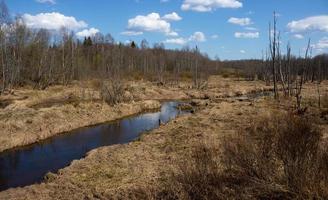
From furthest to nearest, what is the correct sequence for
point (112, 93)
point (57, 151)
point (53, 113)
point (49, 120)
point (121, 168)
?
1. point (112, 93)
2. point (53, 113)
3. point (49, 120)
4. point (57, 151)
5. point (121, 168)

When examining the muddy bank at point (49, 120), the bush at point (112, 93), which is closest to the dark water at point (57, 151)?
the muddy bank at point (49, 120)

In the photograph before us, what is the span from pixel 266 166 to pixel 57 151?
49.4 feet

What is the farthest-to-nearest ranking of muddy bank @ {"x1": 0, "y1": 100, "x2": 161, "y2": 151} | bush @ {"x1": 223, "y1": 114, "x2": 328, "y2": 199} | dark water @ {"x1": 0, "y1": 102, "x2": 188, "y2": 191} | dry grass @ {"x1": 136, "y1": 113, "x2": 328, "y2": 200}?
1. muddy bank @ {"x1": 0, "y1": 100, "x2": 161, "y2": 151}
2. dark water @ {"x1": 0, "y1": 102, "x2": 188, "y2": 191}
3. dry grass @ {"x1": 136, "y1": 113, "x2": 328, "y2": 200}
4. bush @ {"x1": 223, "y1": 114, "x2": 328, "y2": 199}

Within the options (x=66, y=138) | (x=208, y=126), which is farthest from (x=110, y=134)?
(x=208, y=126)

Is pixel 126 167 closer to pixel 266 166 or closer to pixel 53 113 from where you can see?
pixel 266 166

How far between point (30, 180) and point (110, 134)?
34.1 feet

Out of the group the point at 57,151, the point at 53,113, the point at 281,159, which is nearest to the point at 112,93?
the point at 53,113

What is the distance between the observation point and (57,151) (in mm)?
20797

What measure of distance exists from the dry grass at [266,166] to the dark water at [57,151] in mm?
9148

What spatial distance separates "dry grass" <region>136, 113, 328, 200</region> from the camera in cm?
724

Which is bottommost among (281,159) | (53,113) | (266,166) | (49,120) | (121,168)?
(121,168)

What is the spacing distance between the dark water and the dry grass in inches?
360

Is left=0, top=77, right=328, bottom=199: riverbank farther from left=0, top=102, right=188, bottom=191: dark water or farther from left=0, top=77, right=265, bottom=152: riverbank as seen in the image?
left=0, top=77, right=265, bottom=152: riverbank

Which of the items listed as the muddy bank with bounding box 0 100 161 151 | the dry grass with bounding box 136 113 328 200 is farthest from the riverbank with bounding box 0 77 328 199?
the muddy bank with bounding box 0 100 161 151
